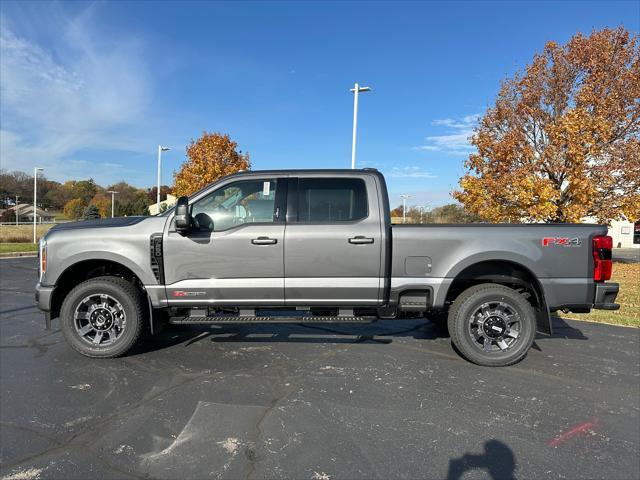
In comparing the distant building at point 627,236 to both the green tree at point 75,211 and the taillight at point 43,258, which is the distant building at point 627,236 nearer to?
the taillight at point 43,258

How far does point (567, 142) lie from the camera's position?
13.4 m

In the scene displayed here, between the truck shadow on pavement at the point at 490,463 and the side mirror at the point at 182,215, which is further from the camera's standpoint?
the side mirror at the point at 182,215

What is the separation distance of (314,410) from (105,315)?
8.84 feet

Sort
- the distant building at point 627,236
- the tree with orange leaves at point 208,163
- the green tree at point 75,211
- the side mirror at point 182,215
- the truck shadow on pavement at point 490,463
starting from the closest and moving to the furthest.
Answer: the truck shadow on pavement at point 490,463 → the side mirror at point 182,215 → the tree with orange leaves at point 208,163 → the distant building at point 627,236 → the green tree at point 75,211

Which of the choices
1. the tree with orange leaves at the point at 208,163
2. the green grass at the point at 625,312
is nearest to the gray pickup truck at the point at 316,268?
the green grass at the point at 625,312

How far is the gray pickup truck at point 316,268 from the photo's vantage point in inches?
169

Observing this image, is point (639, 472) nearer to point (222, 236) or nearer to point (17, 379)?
point (222, 236)

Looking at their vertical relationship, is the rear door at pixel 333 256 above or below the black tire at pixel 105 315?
above

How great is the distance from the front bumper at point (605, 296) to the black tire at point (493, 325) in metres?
0.66

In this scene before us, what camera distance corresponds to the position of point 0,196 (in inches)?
3351

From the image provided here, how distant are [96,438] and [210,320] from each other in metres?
1.64

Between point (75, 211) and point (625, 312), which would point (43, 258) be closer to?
point (625, 312)

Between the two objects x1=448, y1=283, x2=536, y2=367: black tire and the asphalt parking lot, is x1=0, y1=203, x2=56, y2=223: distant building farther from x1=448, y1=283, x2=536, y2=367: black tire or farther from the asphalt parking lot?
x1=448, y1=283, x2=536, y2=367: black tire

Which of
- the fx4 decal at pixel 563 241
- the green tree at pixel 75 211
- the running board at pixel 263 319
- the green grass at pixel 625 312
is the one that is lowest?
the green grass at pixel 625 312
